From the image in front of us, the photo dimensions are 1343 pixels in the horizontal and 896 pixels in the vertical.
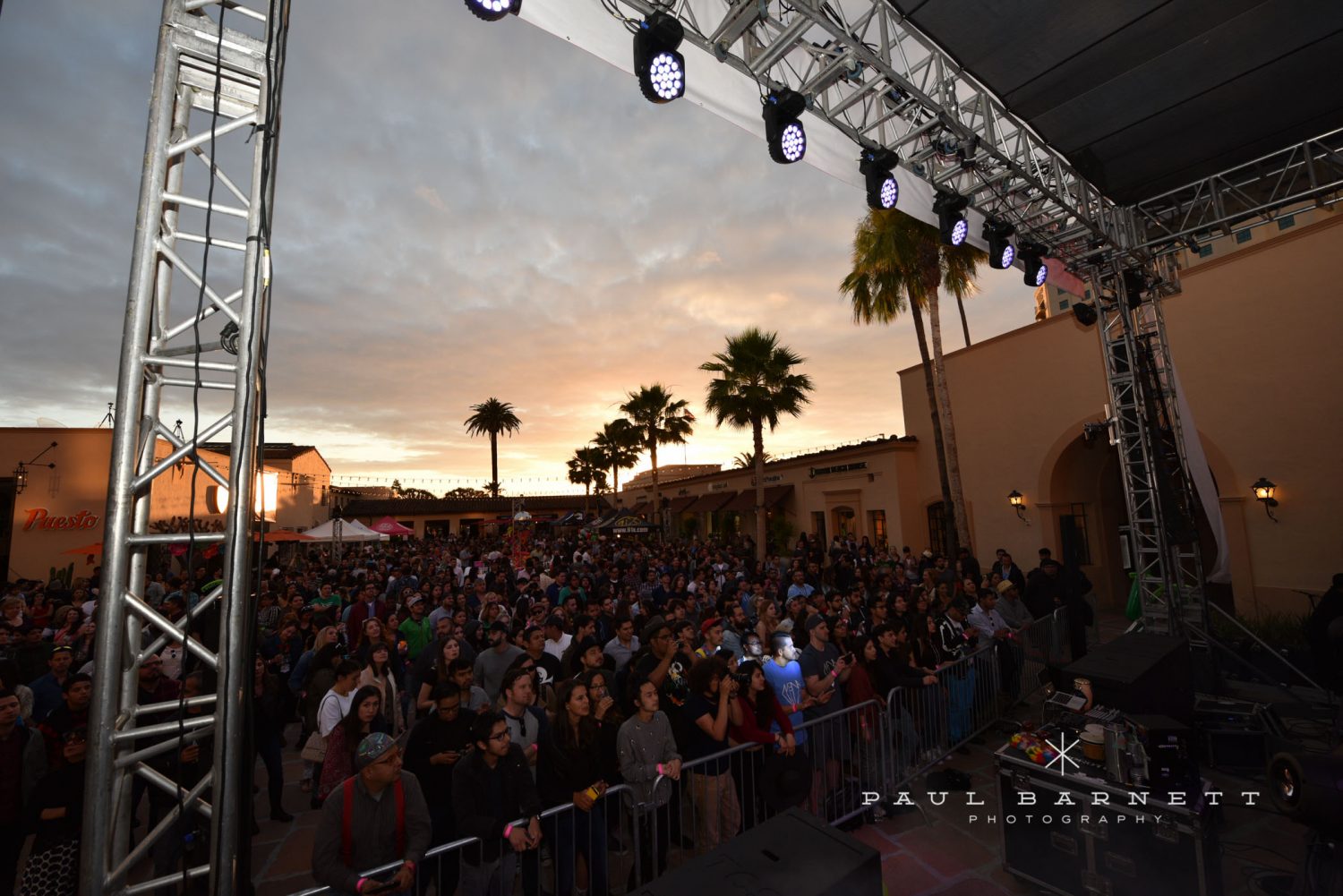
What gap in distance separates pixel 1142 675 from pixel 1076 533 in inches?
527

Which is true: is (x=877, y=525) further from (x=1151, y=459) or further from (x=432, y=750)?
(x=432, y=750)

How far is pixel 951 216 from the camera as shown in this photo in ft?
25.9

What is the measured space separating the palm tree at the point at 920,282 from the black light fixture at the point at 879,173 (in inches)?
414

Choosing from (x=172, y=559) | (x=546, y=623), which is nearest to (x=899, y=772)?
(x=546, y=623)

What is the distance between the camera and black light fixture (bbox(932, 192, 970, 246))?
7.80 m

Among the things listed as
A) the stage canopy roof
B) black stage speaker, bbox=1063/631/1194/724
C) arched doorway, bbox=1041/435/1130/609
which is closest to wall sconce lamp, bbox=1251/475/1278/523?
arched doorway, bbox=1041/435/1130/609

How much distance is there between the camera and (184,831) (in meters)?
2.72

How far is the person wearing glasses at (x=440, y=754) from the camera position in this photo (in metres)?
4.33

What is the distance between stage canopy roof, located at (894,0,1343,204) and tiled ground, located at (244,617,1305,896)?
7637mm

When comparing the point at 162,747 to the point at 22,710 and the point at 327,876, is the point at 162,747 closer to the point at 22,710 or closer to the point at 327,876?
the point at 327,876

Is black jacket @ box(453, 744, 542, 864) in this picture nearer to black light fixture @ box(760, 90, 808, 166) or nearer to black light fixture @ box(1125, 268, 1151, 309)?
black light fixture @ box(760, 90, 808, 166)

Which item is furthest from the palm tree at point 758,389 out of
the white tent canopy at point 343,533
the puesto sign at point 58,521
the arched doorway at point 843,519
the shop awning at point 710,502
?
the puesto sign at point 58,521

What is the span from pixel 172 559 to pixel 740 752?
2283 cm

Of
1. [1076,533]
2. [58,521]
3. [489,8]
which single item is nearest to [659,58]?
[489,8]
